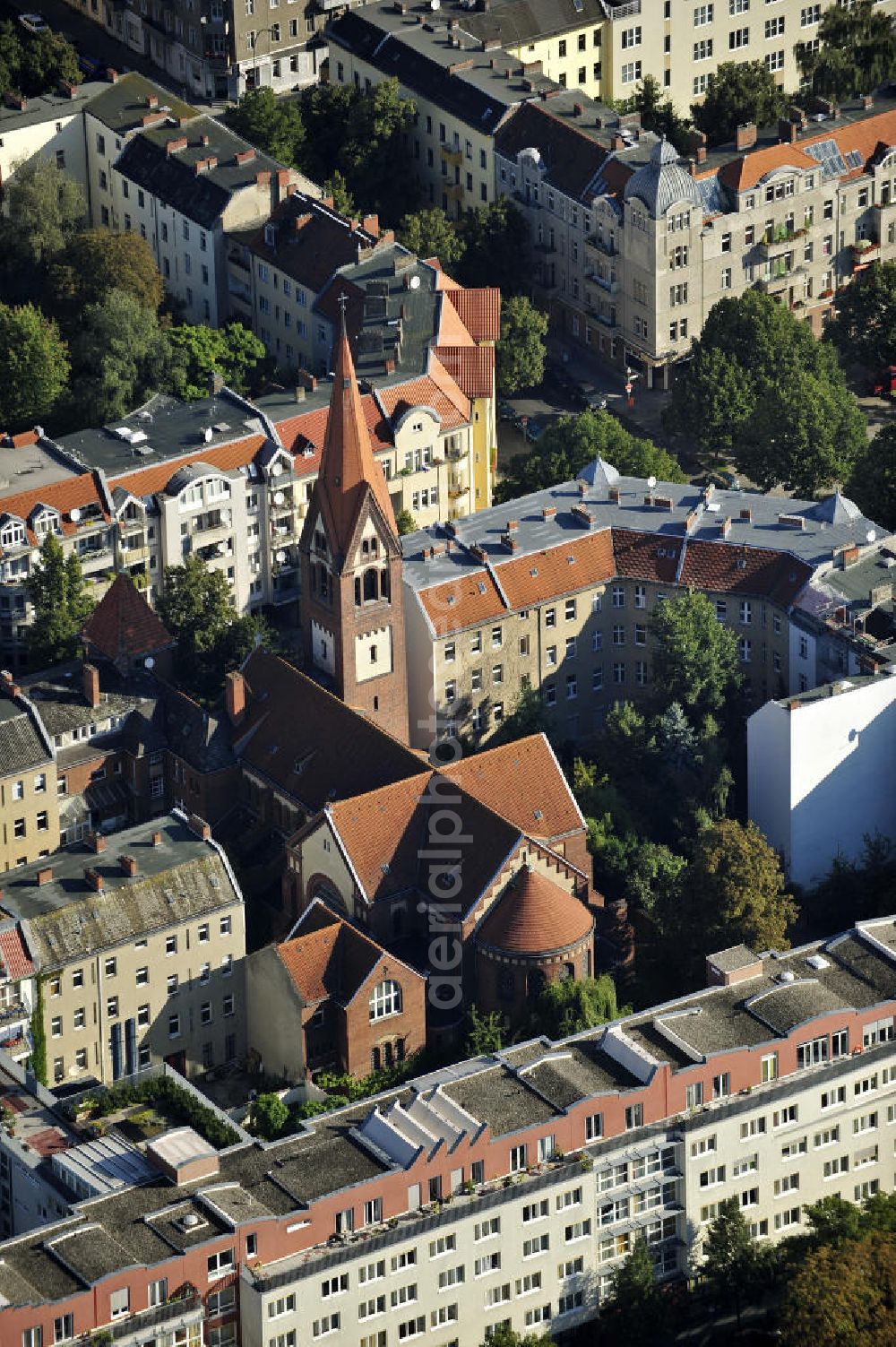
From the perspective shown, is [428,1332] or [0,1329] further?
[428,1332]

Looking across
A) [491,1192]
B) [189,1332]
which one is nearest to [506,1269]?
[491,1192]

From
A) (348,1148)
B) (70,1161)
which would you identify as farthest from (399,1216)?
(70,1161)

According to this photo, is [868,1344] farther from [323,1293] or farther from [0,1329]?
[0,1329]

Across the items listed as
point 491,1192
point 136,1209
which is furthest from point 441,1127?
point 136,1209

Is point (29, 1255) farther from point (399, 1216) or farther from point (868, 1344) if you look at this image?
point (868, 1344)
